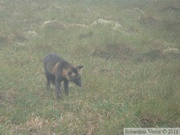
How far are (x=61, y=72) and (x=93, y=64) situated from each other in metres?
3.09

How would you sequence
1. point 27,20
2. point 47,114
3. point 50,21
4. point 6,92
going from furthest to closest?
point 27,20 → point 50,21 → point 6,92 → point 47,114

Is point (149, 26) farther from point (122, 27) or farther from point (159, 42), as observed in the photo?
point (159, 42)

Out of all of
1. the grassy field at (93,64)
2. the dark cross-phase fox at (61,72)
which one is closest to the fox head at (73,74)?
the dark cross-phase fox at (61,72)

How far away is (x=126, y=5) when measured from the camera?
2198 cm

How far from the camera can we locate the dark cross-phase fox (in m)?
8.98

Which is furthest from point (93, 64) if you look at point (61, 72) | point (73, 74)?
point (73, 74)

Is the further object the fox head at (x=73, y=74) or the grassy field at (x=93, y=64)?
the fox head at (x=73, y=74)

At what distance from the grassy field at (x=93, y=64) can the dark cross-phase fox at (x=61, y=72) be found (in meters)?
0.36

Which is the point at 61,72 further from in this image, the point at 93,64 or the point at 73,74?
the point at 93,64

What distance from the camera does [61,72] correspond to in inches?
361

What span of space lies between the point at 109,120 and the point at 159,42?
27.1 ft

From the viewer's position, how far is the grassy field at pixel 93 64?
7055 millimetres

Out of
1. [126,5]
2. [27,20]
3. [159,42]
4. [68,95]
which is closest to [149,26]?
[159,42]

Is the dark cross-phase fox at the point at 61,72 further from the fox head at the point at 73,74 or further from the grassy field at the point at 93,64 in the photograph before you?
the grassy field at the point at 93,64
